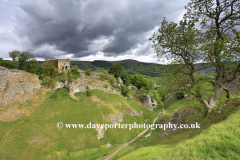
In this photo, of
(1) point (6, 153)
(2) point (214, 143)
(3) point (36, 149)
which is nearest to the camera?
(2) point (214, 143)

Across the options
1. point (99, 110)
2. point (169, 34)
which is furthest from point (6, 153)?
point (169, 34)

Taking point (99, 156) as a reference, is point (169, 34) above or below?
above

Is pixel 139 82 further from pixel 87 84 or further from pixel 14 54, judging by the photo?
pixel 14 54

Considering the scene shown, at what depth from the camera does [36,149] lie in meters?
24.2

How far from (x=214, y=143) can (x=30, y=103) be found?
42689 millimetres

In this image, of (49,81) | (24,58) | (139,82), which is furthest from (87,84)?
(139,82)

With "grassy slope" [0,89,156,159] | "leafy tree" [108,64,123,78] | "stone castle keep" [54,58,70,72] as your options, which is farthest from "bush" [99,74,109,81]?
"stone castle keep" [54,58,70,72]

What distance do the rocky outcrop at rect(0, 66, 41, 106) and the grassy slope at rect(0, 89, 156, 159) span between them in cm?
585

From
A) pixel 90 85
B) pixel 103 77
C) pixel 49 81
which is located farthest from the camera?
pixel 103 77

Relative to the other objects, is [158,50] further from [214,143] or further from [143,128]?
[143,128]

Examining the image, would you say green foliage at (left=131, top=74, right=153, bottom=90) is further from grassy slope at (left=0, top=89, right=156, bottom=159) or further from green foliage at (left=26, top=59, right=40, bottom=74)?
green foliage at (left=26, top=59, right=40, bottom=74)

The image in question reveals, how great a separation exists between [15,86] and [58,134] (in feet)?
68.0

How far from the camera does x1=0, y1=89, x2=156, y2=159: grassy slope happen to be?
23.8 metres

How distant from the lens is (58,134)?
1120 inches
